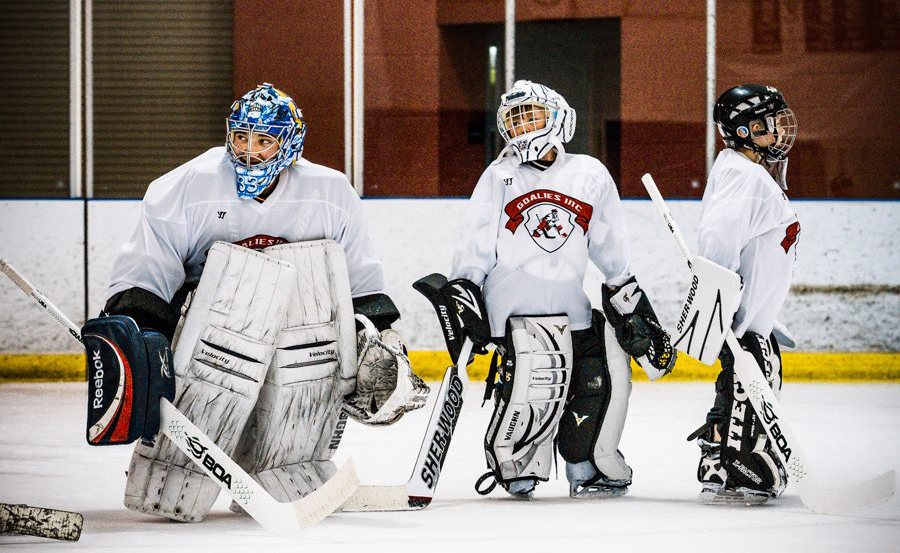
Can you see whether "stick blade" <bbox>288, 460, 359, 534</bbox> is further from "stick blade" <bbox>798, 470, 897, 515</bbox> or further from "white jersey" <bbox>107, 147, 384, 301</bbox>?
"stick blade" <bbox>798, 470, 897, 515</bbox>

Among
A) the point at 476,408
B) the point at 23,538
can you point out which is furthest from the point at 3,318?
the point at 23,538

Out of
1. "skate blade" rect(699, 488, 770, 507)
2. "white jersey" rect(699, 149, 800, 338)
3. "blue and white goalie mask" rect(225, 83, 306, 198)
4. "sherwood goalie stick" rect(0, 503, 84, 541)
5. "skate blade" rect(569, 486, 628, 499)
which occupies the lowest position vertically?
"skate blade" rect(569, 486, 628, 499)

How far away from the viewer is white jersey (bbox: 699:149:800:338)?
11.8ft

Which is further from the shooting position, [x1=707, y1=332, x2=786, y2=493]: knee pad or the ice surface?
[x1=707, y1=332, x2=786, y2=493]: knee pad

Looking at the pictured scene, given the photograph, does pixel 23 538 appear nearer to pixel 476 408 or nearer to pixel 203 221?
pixel 203 221

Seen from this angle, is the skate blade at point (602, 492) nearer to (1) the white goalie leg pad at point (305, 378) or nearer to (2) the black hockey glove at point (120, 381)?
(1) the white goalie leg pad at point (305, 378)

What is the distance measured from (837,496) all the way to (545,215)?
102cm

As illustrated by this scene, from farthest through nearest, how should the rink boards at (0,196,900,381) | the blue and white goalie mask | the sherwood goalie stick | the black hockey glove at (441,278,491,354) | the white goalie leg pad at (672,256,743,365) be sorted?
1. the rink boards at (0,196,900,381)
2. the black hockey glove at (441,278,491,354)
3. the white goalie leg pad at (672,256,743,365)
4. the blue and white goalie mask
5. the sherwood goalie stick

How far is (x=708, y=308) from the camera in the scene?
3539 millimetres

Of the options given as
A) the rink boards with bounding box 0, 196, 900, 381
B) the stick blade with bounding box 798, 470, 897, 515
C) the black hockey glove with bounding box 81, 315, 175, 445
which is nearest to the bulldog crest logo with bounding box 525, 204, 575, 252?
the stick blade with bounding box 798, 470, 897, 515

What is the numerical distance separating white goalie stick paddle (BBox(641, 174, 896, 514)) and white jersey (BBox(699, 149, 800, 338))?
93 mm

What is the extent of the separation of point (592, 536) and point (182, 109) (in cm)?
460

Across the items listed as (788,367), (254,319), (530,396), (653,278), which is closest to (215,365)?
(254,319)

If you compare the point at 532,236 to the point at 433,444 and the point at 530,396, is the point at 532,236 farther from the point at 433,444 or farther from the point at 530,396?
the point at 433,444
